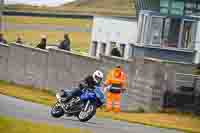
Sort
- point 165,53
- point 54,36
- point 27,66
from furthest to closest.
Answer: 1. point 54,36
2. point 165,53
3. point 27,66

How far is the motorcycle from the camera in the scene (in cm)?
2317

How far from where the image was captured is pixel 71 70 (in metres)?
36.0

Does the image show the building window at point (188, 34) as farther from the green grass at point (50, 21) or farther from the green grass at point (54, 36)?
the green grass at point (50, 21)

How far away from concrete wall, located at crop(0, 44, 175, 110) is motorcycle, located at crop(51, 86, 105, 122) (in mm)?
7077

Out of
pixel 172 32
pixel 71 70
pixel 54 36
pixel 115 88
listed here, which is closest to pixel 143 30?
pixel 172 32

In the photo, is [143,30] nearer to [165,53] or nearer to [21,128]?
[165,53]

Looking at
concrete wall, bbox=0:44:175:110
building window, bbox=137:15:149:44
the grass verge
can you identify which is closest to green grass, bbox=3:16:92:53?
building window, bbox=137:15:149:44

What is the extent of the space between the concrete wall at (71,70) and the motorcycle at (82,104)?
7.08 m

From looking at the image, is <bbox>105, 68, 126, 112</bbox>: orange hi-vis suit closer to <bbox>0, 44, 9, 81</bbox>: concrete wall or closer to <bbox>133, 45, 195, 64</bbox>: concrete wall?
<bbox>133, 45, 195, 64</bbox>: concrete wall

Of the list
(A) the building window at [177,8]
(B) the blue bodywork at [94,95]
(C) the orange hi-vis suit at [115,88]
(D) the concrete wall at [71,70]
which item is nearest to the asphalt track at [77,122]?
(B) the blue bodywork at [94,95]

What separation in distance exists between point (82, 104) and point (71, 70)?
41.9 ft

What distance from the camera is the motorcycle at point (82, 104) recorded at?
23.2m

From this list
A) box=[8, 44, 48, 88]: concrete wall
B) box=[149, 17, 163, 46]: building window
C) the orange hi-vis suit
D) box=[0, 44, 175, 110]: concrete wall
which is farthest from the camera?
box=[149, 17, 163, 46]: building window

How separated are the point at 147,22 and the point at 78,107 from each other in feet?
68.4
